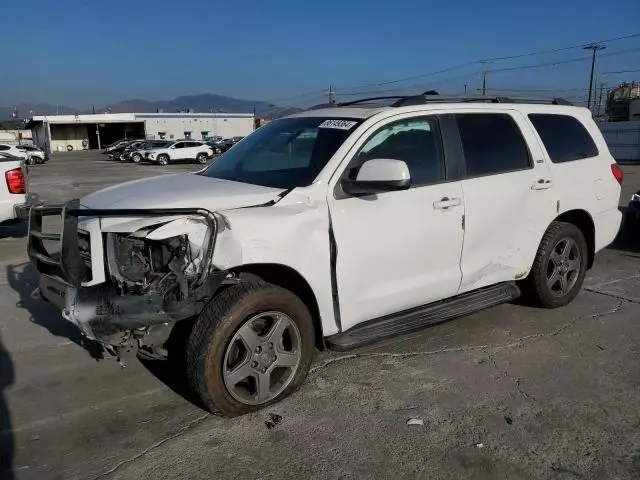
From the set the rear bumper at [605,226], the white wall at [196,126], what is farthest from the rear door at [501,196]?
the white wall at [196,126]

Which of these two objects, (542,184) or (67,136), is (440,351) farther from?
(67,136)

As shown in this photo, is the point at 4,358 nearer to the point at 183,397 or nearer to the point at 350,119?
the point at 183,397

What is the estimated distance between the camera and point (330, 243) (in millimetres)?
3562

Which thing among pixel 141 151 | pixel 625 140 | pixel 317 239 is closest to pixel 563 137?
pixel 317 239

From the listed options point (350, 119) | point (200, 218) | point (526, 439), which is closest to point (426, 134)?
point (350, 119)

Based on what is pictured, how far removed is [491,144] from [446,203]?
843 millimetres

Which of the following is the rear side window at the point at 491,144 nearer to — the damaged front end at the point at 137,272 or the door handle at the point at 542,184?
the door handle at the point at 542,184

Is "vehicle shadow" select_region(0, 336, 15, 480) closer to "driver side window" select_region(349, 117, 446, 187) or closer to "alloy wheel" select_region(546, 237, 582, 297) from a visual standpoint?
"driver side window" select_region(349, 117, 446, 187)

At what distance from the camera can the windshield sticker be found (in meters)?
3.97

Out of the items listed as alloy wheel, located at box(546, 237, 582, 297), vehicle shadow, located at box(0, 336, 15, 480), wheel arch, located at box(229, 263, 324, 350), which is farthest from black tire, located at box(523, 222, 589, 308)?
vehicle shadow, located at box(0, 336, 15, 480)

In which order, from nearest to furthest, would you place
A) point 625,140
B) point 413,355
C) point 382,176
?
point 382,176 < point 413,355 < point 625,140

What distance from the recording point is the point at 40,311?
5422mm

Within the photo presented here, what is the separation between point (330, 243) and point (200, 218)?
853 mm

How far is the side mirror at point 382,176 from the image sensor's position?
347 cm
